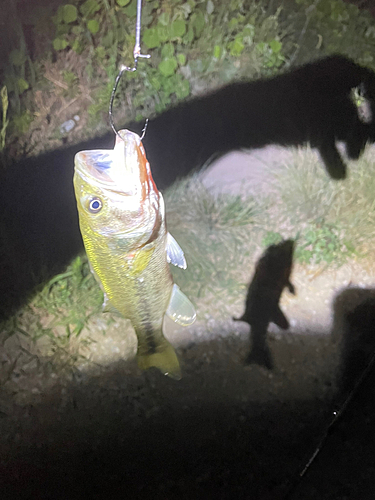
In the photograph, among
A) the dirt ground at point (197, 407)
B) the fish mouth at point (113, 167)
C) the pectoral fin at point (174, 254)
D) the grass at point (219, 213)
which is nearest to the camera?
the fish mouth at point (113, 167)

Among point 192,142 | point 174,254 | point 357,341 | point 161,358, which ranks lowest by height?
point 357,341

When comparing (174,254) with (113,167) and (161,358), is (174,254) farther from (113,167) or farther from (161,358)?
(161,358)

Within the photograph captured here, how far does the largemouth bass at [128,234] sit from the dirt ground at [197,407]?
1.14ft

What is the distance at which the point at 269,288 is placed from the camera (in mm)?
1021

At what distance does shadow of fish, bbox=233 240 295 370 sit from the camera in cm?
101

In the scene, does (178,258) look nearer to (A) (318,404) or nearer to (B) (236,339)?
(B) (236,339)

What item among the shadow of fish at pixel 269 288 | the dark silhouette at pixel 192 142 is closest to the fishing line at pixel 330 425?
the shadow of fish at pixel 269 288

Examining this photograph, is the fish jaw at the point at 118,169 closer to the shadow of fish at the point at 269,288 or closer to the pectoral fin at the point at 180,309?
the pectoral fin at the point at 180,309

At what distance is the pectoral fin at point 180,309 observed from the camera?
61cm

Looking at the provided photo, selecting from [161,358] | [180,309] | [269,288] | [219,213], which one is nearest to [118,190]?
[180,309]

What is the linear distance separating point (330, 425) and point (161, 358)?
73 cm

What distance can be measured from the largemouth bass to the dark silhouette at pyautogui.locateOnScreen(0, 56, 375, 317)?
1.06 ft

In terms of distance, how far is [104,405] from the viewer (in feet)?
2.86

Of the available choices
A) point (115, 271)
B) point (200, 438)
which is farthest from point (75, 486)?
point (115, 271)
